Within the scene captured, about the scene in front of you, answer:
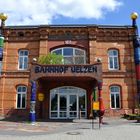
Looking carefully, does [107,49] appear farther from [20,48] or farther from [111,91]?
[20,48]

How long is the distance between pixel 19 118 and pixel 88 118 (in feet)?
21.4

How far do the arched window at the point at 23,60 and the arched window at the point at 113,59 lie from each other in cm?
846

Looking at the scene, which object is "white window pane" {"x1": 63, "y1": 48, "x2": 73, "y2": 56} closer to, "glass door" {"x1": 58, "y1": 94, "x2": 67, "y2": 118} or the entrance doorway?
the entrance doorway

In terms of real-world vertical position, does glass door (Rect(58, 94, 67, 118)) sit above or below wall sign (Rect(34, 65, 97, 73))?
below

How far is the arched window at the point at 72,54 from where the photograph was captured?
28.0m

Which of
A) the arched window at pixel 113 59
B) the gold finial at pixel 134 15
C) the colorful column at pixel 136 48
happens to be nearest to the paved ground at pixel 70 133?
the colorful column at pixel 136 48

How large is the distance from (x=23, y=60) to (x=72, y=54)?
5055mm

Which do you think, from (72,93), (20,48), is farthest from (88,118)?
(20,48)

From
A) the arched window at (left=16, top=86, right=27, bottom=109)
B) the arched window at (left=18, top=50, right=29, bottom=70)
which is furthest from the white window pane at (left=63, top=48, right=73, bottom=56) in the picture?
the arched window at (left=16, top=86, right=27, bottom=109)

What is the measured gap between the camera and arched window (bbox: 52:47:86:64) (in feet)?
91.8

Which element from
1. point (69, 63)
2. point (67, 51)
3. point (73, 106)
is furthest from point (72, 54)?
point (73, 106)

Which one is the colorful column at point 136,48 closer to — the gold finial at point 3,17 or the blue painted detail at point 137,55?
the blue painted detail at point 137,55

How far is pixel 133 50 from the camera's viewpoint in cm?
2845

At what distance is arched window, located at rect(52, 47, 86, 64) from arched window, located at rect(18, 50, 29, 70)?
2.95 m
